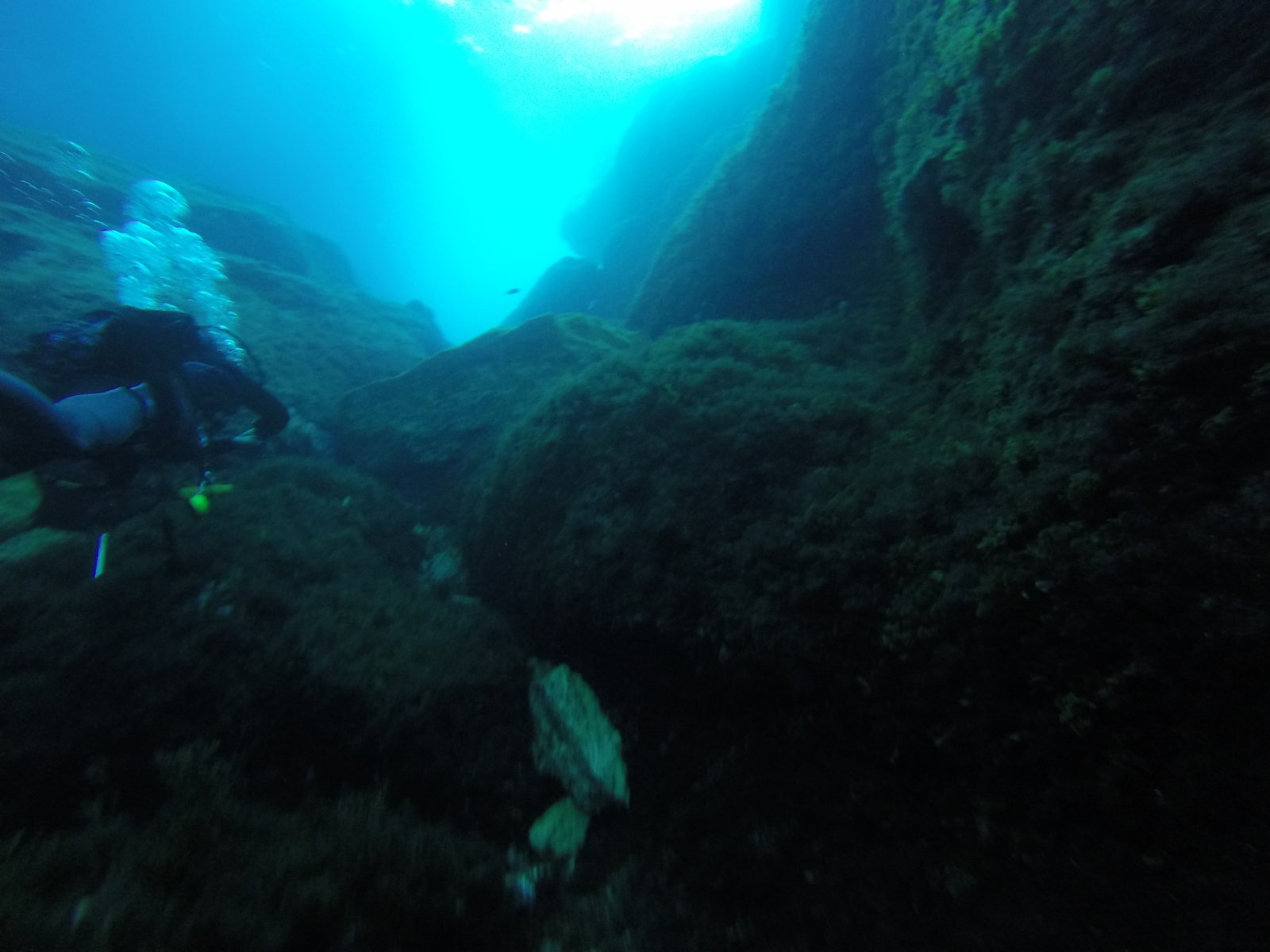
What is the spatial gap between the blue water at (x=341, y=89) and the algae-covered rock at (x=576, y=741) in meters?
29.0

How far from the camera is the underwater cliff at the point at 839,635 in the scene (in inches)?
73.0

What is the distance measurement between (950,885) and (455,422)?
999 cm

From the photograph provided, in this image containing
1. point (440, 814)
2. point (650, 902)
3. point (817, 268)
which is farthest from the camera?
point (817, 268)

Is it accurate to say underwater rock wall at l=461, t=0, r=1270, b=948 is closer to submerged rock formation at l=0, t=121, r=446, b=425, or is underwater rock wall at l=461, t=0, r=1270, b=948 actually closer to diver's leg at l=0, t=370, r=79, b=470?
diver's leg at l=0, t=370, r=79, b=470

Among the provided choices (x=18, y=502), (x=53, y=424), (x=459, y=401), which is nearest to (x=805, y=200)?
(x=459, y=401)

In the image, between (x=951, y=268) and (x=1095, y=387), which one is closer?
(x=1095, y=387)

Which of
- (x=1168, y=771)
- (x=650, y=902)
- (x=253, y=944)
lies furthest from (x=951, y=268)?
(x=253, y=944)

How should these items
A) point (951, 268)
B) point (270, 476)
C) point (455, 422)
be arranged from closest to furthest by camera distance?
1. point (951, 268)
2. point (270, 476)
3. point (455, 422)

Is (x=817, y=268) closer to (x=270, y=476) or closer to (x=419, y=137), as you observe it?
(x=270, y=476)

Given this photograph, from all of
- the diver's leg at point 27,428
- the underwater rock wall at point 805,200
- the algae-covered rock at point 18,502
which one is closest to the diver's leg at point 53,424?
the diver's leg at point 27,428

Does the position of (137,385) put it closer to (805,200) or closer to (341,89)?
(805,200)

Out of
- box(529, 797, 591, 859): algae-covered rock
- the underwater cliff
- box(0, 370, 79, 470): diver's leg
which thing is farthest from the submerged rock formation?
box(529, 797, 591, 859): algae-covered rock

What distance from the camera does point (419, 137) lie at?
198 feet

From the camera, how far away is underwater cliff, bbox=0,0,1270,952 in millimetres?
1855
